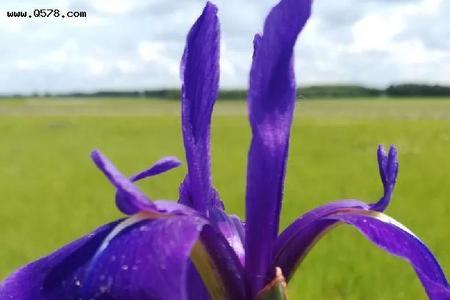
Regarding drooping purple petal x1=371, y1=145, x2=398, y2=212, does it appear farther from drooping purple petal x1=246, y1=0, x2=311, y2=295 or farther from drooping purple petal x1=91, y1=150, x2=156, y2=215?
drooping purple petal x1=91, y1=150, x2=156, y2=215

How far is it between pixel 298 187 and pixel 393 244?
11.0 metres

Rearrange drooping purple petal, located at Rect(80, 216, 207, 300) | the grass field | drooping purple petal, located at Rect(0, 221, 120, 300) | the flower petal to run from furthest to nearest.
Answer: the grass field → the flower petal → drooping purple petal, located at Rect(0, 221, 120, 300) → drooping purple petal, located at Rect(80, 216, 207, 300)

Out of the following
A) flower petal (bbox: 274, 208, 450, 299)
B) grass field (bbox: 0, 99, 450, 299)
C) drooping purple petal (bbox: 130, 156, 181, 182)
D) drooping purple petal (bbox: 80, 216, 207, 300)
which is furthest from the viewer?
grass field (bbox: 0, 99, 450, 299)

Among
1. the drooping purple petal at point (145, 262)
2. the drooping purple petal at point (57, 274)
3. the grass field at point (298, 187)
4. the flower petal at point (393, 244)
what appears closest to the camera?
the drooping purple petal at point (145, 262)

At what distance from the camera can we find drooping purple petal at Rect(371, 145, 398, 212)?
1172mm

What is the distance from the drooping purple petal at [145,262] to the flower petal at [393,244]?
189mm

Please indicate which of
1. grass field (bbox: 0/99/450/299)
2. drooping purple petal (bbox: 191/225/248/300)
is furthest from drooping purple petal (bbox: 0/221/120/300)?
grass field (bbox: 0/99/450/299)

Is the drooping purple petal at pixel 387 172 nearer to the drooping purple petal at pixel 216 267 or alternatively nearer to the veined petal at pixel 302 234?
the veined petal at pixel 302 234

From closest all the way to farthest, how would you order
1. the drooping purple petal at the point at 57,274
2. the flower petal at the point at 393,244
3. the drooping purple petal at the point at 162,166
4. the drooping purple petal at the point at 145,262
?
the drooping purple petal at the point at 145,262
the drooping purple petal at the point at 57,274
the flower petal at the point at 393,244
the drooping purple petal at the point at 162,166

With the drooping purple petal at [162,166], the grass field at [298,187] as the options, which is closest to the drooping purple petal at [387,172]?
the drooping purple petal at [162,166]

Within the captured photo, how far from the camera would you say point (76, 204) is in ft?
36.7

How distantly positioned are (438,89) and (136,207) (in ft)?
198

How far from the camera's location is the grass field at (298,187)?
23.4ft

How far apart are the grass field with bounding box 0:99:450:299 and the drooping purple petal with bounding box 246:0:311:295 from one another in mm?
4637
